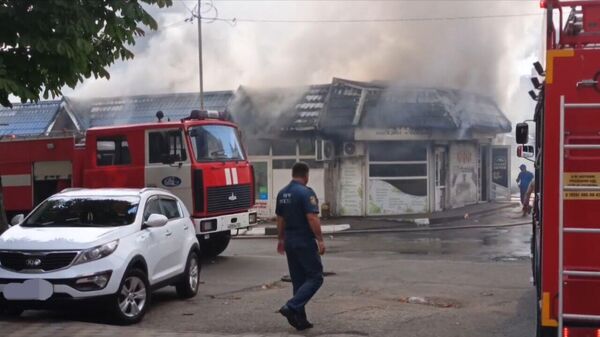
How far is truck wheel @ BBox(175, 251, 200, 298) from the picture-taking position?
367 inches

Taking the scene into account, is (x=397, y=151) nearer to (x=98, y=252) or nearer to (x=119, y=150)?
(x=119, y=150)

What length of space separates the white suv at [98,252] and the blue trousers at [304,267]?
5.86 ft

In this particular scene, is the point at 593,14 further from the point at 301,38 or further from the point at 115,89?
the point at 115,89

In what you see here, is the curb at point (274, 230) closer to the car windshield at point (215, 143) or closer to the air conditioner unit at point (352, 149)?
the air conditioner unit at point (352, 149)

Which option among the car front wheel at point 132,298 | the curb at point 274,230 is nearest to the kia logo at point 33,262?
the car front wheel at point 132,298

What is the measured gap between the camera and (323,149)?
2217cm

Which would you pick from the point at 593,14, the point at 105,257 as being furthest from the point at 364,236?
the point at 593,14

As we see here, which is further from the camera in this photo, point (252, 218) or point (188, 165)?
point (252, 218)

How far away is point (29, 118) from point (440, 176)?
50.0ft

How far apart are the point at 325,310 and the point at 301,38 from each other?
15.7m

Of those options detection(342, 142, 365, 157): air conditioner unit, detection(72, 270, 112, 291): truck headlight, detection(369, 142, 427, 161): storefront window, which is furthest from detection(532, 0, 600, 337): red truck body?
detection(369, 142, 427, 161): storefront window

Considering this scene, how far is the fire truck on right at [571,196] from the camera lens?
4.56 meters

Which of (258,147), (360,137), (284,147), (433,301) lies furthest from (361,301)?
(258,147)

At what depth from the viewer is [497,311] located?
8.44 m
